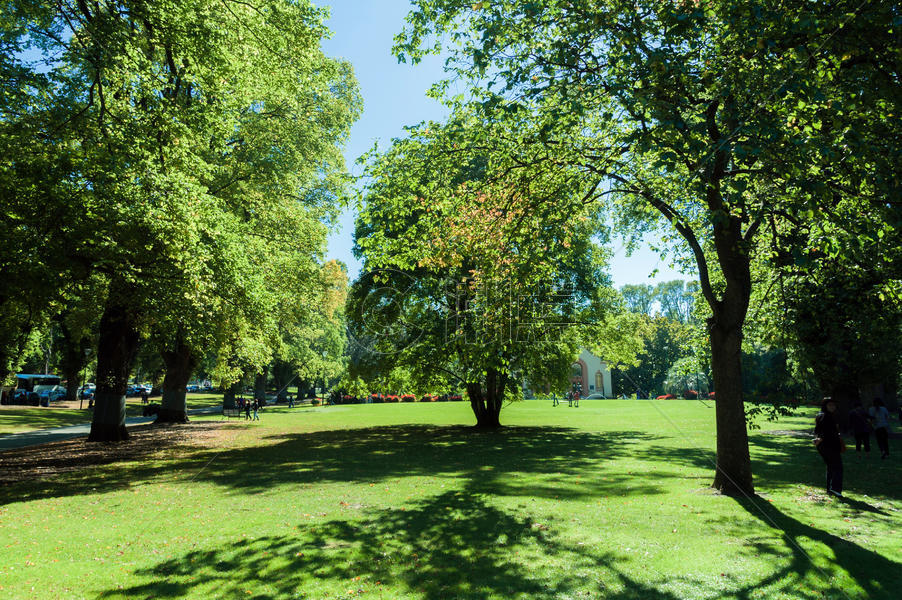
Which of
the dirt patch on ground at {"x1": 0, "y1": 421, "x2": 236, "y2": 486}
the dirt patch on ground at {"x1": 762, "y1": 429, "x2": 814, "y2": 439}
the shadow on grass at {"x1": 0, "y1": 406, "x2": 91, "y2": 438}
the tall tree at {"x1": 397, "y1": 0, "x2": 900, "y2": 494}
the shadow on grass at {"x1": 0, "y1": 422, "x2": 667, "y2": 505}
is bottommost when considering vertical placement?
the shadow on grass at {"x1": 0, "y1": 406, "x2": 91, "y2": 438}

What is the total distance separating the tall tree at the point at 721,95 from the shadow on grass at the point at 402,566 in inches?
175

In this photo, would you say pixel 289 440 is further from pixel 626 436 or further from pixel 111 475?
pixel 626 436

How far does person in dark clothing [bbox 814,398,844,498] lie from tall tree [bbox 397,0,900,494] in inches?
63.5

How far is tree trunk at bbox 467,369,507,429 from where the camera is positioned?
81.8 ft

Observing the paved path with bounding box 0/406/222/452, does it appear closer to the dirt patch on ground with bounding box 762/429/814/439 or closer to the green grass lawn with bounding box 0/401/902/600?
the green grass lawn with bounding box 0/401/902/600

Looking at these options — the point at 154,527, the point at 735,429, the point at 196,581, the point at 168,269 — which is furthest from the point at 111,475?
the point at 735,429

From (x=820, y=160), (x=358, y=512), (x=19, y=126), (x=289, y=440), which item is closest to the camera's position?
(x=820, y=160)

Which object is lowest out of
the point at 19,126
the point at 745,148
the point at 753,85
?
the point at 745,148

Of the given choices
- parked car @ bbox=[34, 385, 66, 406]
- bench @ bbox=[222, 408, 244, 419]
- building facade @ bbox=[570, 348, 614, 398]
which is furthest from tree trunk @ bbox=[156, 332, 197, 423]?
building facade @ bbox=[570, 348, 614, 398]

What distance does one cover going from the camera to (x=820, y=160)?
7.25 meters

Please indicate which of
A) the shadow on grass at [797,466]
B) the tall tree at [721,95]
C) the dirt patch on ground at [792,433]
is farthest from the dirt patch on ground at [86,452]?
the dirt patch on ground at [792,433]

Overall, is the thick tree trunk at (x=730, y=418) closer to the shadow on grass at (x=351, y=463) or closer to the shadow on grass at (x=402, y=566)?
the shadow on grass at (x=351, y=463)

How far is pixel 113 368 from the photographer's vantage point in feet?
59.9

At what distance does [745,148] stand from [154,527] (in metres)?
9.50
